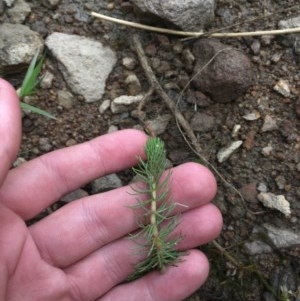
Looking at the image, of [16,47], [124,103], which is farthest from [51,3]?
[124,103]

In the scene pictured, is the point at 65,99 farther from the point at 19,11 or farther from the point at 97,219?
Result: the point at 97,219

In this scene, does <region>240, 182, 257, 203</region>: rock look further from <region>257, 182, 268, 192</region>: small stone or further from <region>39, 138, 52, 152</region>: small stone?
<region>39, 138, 52, 152</region>: small stone

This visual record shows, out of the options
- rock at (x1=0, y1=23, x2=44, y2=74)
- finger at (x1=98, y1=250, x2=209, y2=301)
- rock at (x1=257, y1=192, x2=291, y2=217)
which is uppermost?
rock at (x1=0, y1=23, x2=44, y2=74)

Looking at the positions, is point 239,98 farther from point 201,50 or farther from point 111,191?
point 111,191

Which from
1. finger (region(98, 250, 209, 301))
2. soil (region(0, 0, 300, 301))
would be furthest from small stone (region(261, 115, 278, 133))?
finger (region(98, 250, 209, 301))

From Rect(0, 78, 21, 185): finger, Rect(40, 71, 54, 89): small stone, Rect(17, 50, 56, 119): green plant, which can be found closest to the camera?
Rect(0, 78, 21, 185): finger

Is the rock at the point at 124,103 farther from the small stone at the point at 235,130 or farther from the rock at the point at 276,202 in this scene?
the rock at the point at 276,202
